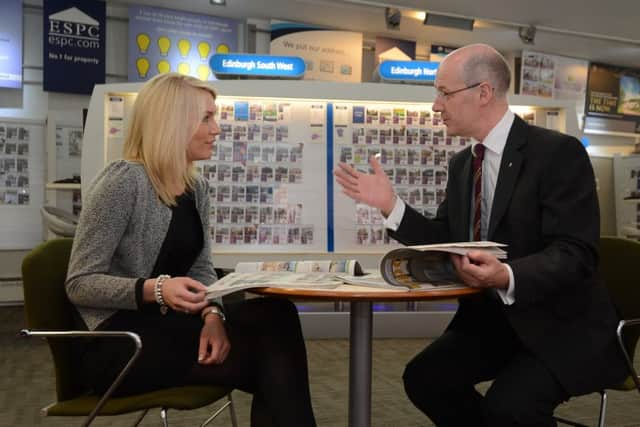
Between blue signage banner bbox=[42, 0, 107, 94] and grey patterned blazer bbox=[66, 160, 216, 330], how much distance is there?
587 cm

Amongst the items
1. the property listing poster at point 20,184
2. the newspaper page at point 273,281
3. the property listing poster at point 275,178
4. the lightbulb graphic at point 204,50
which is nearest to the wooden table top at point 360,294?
the newspaper page at point 273,281

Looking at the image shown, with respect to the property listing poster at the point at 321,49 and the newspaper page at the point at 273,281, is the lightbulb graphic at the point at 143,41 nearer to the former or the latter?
the property listing poster at the point at 321,49

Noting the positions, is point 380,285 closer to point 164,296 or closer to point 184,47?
point 164,296

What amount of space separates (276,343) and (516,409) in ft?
2.12

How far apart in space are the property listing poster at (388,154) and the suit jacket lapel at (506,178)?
2.59 m

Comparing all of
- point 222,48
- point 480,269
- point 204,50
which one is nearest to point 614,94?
point 222,48

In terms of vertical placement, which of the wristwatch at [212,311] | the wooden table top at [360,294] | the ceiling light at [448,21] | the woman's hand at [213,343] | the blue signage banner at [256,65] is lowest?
the woman's hand at [213,343]

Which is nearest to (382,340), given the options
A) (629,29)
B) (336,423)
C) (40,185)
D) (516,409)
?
(336,423)

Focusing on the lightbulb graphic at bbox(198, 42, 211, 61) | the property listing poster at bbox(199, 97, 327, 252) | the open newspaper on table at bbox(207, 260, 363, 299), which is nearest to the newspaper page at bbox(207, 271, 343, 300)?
the open newspaper on table at bbox(207, 260, 363, 299)

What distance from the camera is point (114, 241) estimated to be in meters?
1.59

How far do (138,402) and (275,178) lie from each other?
9.67 ft

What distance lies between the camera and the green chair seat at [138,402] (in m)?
1.49

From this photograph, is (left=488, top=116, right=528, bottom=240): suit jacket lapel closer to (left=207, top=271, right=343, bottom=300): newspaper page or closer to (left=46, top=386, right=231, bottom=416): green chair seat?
(left=207, top=271, right=343, bottom=300): newspaper page

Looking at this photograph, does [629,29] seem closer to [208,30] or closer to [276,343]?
[208,30]
